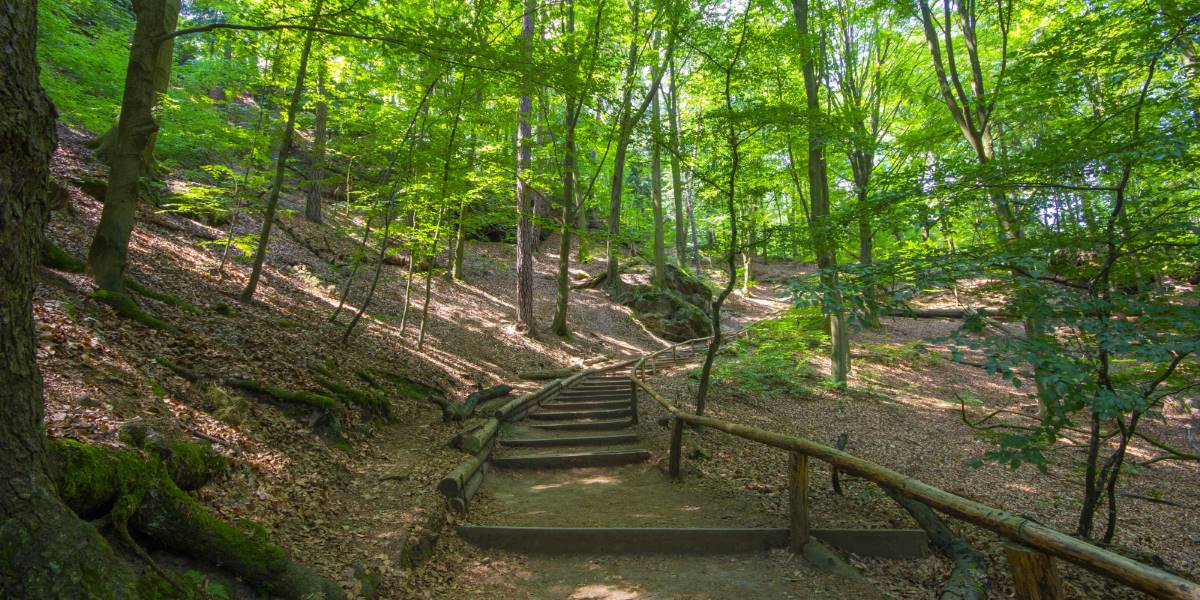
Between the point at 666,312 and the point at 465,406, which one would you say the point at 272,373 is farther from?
the point at 666,312

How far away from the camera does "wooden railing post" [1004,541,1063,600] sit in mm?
2633

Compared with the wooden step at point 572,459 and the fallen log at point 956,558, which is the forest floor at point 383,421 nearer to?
the fallen log at point 956,558

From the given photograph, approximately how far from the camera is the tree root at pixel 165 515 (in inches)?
103

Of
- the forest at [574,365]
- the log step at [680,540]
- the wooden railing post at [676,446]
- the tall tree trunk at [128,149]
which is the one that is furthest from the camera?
the wooden railing post at [676,446]

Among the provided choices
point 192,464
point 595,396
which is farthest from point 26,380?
point 595,396

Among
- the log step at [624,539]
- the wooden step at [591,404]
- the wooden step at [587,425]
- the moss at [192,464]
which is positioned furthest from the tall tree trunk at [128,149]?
the wooden step at [591,404]

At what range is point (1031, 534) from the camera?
2643 mm

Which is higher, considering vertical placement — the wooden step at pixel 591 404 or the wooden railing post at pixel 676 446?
the wooden railing post at pixel 676 446

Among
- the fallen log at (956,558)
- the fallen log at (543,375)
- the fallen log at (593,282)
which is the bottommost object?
the fallen log at (543,375)

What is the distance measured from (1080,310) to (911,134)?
9735mm

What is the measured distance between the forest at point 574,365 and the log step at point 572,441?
49mm

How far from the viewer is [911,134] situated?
469 inches

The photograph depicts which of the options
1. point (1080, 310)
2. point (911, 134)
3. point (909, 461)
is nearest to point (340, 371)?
point (1080, 310)

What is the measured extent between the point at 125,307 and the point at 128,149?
5.98ft
